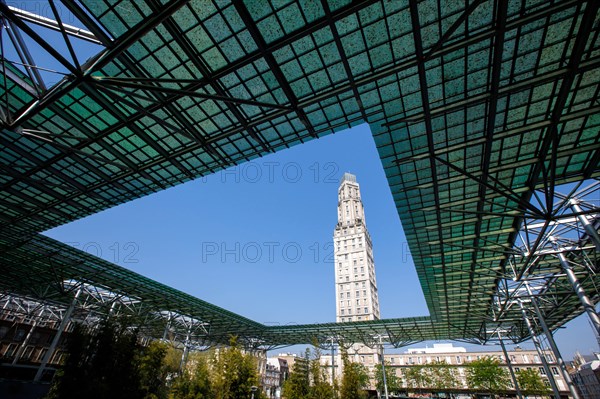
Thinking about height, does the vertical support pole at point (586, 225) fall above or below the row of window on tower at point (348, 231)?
below

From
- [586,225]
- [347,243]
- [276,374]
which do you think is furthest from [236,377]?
[347,243]

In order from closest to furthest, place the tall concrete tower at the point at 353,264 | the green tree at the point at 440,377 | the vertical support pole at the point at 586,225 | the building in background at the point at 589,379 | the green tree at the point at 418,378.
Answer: the vertical support pole at the point at 586,225
the building in background at the point at 589,379
the green tree at the point at 440,377
the green tree at the point at 418,378
the tall concrete tower at the point at 353,264

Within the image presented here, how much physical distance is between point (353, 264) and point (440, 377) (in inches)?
1634

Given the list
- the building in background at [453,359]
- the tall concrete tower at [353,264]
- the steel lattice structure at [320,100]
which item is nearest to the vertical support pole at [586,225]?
the steel lattice structure at [320,100]

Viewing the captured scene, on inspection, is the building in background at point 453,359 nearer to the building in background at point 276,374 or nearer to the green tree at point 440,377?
the green tree at point 440,377

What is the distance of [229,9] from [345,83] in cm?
467

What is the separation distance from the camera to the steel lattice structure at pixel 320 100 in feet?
30.0

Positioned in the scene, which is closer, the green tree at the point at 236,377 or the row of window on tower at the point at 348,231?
the green tree at the point at 236,377

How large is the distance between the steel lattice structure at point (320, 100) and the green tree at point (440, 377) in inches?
2157

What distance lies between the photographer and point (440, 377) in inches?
2625

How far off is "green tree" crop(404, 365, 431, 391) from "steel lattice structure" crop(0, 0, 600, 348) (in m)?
55.6

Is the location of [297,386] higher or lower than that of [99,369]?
higher

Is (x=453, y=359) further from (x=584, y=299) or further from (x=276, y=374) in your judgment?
(x=584, y=299)

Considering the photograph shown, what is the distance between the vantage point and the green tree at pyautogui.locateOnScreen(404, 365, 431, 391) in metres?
65.9
